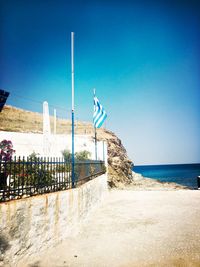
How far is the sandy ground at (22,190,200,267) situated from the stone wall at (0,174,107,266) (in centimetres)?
34

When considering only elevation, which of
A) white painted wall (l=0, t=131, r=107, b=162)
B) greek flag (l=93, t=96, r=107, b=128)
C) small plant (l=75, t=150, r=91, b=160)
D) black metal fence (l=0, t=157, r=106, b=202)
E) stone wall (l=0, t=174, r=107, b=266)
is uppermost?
greek flag (l=93, t=96, r=107, b=128)

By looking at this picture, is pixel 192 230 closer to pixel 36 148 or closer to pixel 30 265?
pixel 30 265

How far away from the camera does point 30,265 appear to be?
510cm

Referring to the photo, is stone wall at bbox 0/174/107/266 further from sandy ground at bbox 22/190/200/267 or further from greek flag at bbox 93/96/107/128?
greek flag at bbox 93/96/107/128

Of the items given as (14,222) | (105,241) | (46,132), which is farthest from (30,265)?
(46,132)

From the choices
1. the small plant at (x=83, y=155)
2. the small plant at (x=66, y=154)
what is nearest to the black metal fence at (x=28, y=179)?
the small plant at (x=66, y=154)

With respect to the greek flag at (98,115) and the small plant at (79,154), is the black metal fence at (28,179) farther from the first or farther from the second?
the small plant at (79,154)

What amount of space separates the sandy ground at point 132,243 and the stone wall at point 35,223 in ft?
1.11

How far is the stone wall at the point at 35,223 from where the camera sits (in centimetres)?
472

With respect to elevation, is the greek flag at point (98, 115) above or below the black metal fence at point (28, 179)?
above

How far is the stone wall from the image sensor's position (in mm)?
4719

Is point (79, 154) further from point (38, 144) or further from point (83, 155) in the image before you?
point (38, 144)

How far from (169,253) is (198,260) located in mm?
720

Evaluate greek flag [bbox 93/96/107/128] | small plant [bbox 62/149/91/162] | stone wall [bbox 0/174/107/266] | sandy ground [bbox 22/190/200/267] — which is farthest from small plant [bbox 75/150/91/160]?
stone wall [bbox 0/174/107/266]
